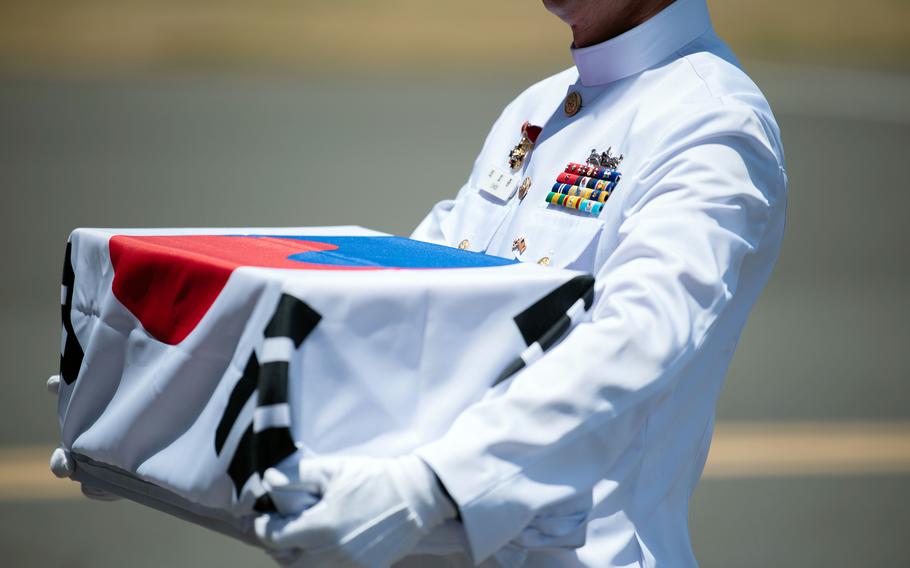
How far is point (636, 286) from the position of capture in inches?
38.8

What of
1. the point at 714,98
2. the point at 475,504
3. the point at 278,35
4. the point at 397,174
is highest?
the point at 714,98

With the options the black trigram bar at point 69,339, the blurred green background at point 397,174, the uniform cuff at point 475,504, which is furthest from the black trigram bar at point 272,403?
the blurred green background at point 397,174

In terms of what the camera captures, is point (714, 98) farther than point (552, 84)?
No

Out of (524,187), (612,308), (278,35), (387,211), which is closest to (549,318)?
(612,308)

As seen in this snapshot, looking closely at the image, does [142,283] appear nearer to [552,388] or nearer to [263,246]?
[263,246]

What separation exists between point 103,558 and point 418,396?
7.28 ft

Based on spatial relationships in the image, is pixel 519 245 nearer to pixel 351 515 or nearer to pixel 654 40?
pixel 654 40

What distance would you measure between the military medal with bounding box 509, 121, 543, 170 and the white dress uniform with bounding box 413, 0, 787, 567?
0.02 m

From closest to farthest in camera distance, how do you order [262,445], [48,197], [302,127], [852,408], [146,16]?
1. [262,445]
2. [852,408]
3. [48,197]
4. [302,127]
5. [146,16]

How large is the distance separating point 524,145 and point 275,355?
0.75m

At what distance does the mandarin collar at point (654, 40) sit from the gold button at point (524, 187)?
0.53ft

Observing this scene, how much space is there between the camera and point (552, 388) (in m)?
0.93

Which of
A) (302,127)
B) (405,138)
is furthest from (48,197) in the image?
(405,138)

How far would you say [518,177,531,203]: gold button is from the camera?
1451 mm
